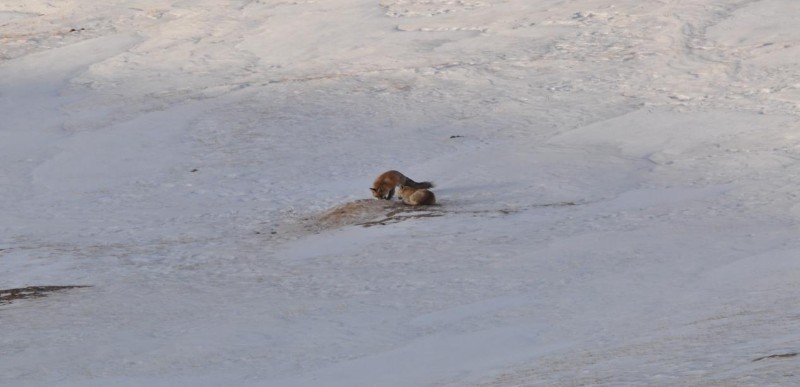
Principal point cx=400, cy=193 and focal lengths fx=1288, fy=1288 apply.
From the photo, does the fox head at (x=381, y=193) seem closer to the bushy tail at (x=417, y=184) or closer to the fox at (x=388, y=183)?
the fox at (x=388, y=183)

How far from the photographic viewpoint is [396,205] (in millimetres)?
9039

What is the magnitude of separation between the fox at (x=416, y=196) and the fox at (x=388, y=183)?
6 cm

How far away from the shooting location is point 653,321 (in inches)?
246

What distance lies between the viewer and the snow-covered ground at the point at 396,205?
6.04m

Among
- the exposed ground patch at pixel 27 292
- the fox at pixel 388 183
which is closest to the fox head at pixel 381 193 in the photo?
the fox at pixel 388 183

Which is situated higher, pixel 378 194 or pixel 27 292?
pixel 27 292

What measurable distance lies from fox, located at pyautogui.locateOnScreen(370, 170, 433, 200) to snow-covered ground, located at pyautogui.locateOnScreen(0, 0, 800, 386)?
12 cm

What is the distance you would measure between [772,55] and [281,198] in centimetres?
523

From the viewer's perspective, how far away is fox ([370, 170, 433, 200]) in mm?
8961

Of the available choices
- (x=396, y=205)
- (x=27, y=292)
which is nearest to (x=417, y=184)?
(x=396, y=205)

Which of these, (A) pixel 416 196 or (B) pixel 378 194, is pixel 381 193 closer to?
(B) pixel 378 194

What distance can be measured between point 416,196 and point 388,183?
0.23 m

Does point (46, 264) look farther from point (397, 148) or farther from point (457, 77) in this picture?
point (457, 77)

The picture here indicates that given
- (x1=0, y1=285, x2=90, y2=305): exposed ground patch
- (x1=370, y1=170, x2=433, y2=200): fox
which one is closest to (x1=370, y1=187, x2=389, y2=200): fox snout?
(x1=370, y1=170, x2=433, y2=200): fox
